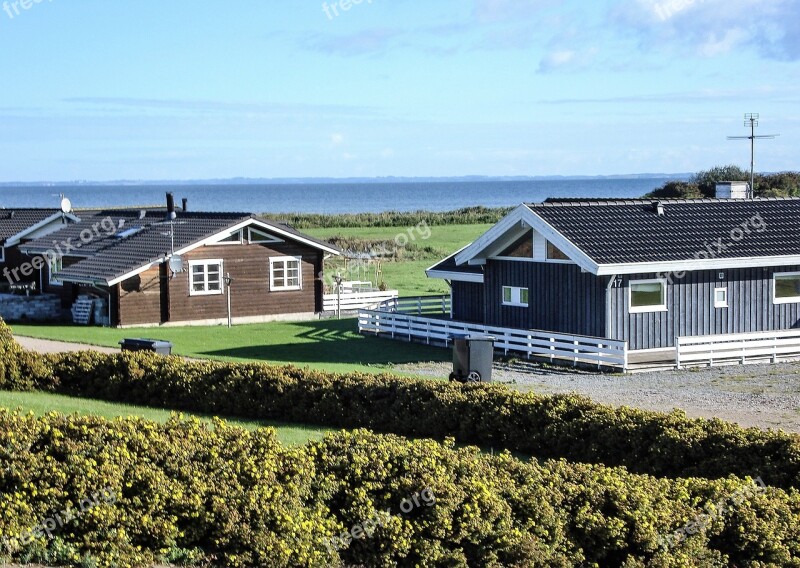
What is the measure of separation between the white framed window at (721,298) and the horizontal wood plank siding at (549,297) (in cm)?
345

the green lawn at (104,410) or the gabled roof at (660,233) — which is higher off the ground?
the gabled roof at (660,233)

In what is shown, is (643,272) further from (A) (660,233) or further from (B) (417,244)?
(B) (417,244)

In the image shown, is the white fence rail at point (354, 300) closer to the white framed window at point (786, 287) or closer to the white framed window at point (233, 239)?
the white framed window at point (233, 239)

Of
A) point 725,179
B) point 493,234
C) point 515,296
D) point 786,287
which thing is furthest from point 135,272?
point 725,179

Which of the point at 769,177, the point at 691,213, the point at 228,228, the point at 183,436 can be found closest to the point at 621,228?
the point at 691,213

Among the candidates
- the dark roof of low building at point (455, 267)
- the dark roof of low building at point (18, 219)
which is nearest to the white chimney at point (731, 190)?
the dark roof of low building at point (455, 267)

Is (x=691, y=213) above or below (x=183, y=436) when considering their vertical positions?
above

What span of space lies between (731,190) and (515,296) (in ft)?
31.2

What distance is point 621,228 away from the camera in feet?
98.4

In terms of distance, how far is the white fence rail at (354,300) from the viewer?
4144 cm

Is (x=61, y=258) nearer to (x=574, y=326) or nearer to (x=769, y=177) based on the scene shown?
(x=574, y=326)

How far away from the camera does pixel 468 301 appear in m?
33.4

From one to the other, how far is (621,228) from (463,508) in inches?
811

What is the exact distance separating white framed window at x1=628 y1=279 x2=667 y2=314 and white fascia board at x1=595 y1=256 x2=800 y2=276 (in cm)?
59
